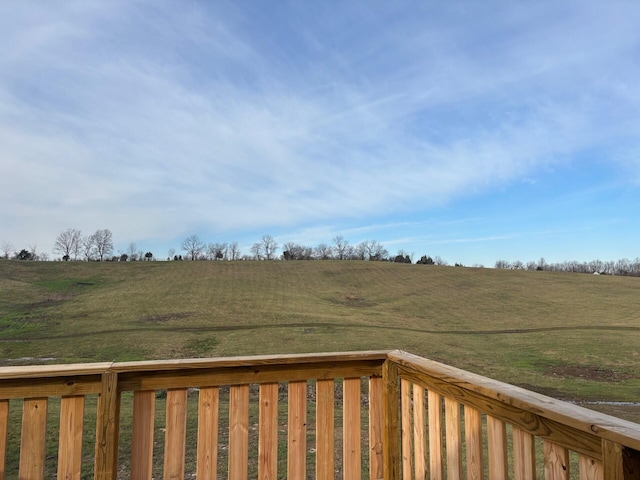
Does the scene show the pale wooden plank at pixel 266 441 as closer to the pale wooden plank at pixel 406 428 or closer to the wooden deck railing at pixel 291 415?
the wooden deck railing at pixel 291 415

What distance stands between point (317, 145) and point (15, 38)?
16119 mm

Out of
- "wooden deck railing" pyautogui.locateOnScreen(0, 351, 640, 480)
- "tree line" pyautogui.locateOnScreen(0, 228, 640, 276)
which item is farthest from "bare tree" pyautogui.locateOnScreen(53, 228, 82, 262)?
"wooden deck railing" pyautogui.locateOnScreen(0, 351, 640, 480)

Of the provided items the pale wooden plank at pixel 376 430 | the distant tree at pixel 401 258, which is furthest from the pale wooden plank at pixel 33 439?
the distant tree at pixel 401 258

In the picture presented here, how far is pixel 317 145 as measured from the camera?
24.1m

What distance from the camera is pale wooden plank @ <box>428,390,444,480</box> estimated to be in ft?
6.31

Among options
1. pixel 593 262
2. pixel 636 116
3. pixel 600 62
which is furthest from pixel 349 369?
pixel 593 262

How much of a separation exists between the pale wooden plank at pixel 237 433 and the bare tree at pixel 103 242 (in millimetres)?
82318

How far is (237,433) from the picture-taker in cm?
208

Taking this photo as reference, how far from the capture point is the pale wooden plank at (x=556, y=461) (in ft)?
3.99

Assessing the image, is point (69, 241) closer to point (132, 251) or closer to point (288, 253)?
point (132, 251)

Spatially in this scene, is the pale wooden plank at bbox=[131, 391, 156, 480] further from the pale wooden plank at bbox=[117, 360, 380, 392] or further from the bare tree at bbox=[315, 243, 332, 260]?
the bare tree at bbox=[315, 243, 332, 260]

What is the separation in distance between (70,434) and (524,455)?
201 cm

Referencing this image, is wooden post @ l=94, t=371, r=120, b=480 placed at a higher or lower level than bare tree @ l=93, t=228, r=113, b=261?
lower

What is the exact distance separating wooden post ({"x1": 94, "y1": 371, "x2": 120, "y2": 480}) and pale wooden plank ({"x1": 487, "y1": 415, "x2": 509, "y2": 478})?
67.8 inches
